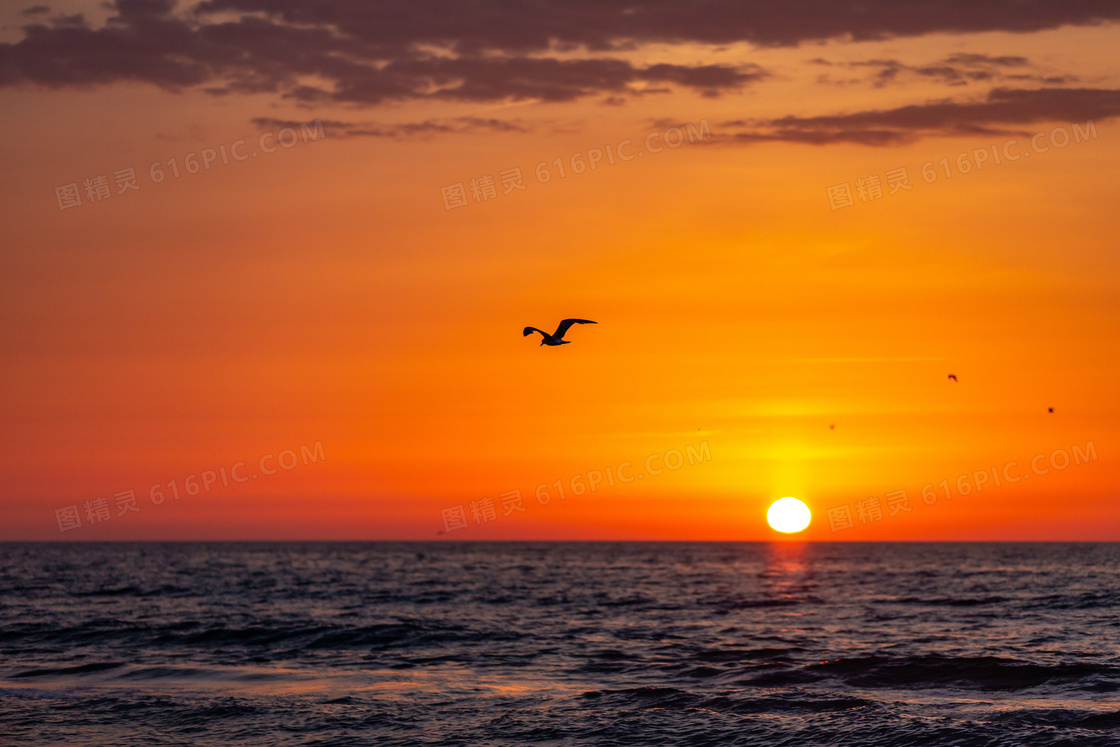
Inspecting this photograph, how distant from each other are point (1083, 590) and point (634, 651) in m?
36.6

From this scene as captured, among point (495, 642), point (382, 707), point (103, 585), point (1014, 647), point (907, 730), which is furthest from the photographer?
point (103, 585)

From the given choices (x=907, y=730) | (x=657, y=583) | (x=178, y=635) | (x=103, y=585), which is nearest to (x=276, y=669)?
(x=178, y=635)

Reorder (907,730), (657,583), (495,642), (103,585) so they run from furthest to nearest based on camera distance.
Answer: (657,583) → (103,585) → (495,642) → (907,730)

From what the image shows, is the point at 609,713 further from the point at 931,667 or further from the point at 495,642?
the point at 495,642

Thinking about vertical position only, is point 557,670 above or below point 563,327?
below

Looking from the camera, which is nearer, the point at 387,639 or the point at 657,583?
the point at 387,639

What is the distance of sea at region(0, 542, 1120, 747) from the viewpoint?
19969 millimetres

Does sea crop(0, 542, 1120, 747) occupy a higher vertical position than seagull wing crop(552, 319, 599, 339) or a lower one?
lower

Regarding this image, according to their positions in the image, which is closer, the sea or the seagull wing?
the sea

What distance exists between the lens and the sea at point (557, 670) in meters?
20.0

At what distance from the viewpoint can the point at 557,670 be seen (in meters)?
27.6

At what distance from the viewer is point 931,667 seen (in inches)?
1063

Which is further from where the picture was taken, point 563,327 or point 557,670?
point 557,670

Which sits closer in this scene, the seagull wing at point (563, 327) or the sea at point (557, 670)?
the sea at point (557, 670)
